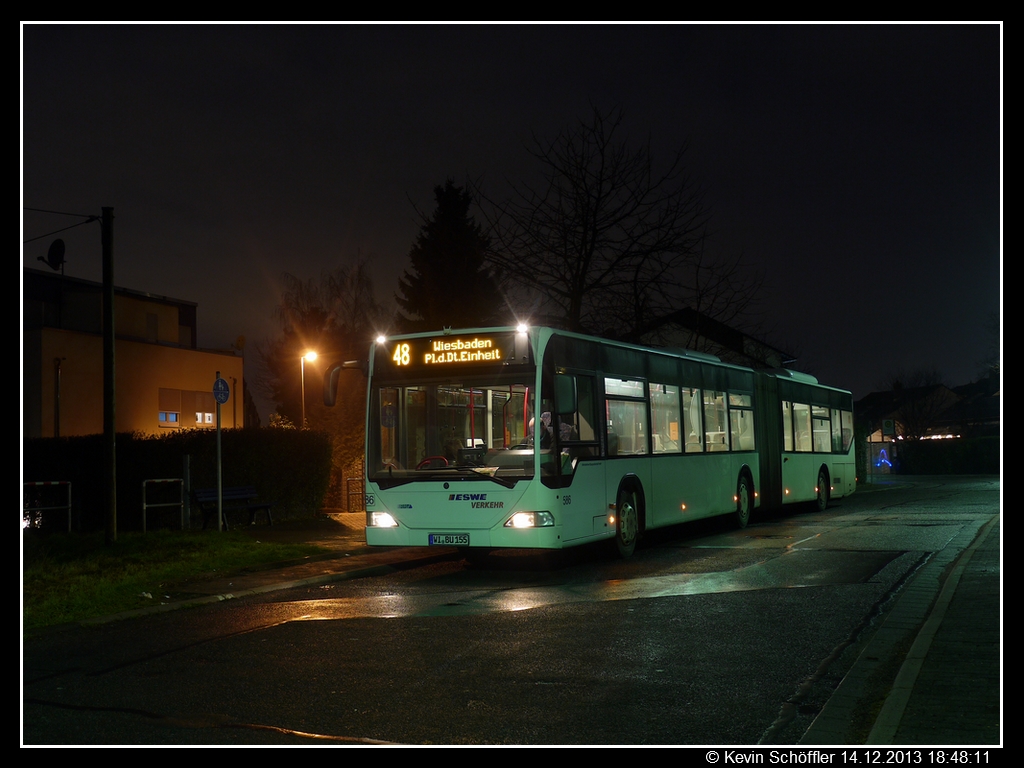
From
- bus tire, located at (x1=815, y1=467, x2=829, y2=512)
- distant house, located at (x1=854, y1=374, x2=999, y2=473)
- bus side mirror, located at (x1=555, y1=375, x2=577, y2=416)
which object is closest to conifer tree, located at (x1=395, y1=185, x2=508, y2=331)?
bus tire, located at (x1=815, y1=467, x2=829, y2=512)

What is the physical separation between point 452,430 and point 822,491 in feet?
48.6

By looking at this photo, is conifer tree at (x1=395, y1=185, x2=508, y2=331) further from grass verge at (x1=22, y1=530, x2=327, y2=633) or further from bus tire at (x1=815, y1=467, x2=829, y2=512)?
grass verge at (x1=22, y1=530, x2=327, y2=633)

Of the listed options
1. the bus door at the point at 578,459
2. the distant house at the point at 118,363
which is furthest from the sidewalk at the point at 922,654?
the distant house at the point at 118,363

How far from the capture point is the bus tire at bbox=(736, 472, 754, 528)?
19703 mm

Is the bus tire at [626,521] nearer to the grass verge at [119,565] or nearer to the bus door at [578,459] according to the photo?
the bus door at [578,459]

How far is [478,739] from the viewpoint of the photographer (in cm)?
554

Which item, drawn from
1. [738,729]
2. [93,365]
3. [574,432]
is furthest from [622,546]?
[93,365]

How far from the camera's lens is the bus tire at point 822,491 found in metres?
25.3

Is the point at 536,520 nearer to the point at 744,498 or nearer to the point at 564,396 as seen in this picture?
the point at 564,396

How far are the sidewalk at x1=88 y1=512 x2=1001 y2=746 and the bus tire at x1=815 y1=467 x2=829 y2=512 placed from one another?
34.0 ft

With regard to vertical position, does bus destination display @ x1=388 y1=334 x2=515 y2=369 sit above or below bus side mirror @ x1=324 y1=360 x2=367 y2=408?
above

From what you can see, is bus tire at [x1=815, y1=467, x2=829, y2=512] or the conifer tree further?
the conifer tree

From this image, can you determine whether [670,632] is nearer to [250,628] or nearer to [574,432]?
[250,628]

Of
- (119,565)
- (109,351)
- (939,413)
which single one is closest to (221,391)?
(109,351)
